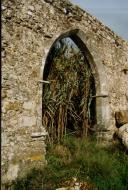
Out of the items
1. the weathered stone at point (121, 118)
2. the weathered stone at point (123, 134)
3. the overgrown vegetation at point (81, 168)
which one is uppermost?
the weathered stone at point (121, 118)

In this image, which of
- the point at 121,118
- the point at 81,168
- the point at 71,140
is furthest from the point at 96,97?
the point at 81,168

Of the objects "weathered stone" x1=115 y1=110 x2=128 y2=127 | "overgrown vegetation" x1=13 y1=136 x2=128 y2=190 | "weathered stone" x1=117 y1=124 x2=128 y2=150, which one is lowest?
"overgrown vegetation" x1=13 y1=136 x2=128 y2=190

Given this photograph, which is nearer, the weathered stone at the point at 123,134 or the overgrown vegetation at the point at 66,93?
the overgrown vegetation at the point at 66,93

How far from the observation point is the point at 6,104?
6098 millimetres

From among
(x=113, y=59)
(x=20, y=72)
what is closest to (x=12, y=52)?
(x=20, y=72)

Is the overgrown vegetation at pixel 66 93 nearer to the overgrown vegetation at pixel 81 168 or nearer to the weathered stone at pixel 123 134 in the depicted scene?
the overgrown vegetation at pixel 81 168

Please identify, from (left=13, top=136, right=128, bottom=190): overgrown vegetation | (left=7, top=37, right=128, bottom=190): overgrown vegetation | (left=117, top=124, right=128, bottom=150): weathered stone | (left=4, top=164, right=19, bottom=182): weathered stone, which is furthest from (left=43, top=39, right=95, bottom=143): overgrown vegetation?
(left=4, top=164, right=19, bottom=182): weathered stone

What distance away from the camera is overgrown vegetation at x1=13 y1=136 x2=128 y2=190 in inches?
233

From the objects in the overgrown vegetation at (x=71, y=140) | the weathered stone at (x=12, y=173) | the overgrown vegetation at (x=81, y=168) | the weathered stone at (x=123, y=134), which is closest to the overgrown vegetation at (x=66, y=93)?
the overgrown vegetation at (x=71, y=140)

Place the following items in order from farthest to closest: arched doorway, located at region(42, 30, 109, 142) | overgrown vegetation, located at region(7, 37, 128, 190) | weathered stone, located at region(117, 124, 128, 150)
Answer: arched doorway, located at region(42, 30, 109, 142) < weathered stone, located at region(117, 124, 128, 150) < overgrown vegetation, located at region(7, 37, 128, 190)

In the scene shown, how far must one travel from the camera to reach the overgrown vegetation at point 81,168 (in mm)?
5922

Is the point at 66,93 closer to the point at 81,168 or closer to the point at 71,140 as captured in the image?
the point at 71,140

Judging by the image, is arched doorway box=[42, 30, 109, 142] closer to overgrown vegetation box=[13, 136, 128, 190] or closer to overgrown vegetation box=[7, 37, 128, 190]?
overgrown vegetation box=[7, 37, 128, 190]

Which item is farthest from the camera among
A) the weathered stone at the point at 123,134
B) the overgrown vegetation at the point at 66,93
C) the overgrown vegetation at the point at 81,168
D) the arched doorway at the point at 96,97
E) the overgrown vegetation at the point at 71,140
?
the arched doorway at the point at 96,97
